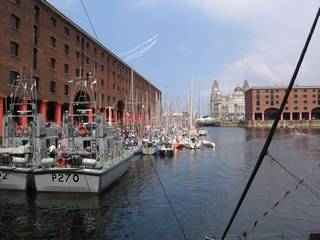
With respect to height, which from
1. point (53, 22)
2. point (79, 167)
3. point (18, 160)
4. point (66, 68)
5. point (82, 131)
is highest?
point (53, 22)

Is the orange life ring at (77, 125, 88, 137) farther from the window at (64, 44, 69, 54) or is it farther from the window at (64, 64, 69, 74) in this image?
the window at (64, 44, 69, 54)

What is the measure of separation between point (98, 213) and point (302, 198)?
520 inches

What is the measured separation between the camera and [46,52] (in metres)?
55.3

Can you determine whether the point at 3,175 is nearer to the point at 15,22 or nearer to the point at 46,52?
the point at 15,22

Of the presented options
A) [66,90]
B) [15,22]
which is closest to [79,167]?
[15,22]

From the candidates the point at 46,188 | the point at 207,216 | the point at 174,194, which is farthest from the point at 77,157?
the point at 207,216

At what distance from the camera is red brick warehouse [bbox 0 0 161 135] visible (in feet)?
150

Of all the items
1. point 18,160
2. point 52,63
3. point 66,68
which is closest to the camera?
point 18,160

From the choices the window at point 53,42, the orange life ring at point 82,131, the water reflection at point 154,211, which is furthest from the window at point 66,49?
the water reflection at point 154,211

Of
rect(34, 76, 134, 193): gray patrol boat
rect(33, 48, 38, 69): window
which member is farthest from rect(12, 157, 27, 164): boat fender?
rect(33, 48, 38, 69): window

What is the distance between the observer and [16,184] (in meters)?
27.7

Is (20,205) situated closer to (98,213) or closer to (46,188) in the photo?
(46,188)

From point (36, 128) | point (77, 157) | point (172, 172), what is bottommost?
point (172, 172)

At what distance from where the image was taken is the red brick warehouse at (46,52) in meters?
45.7
